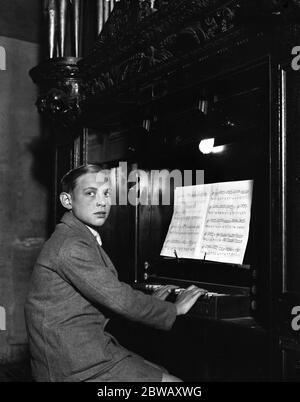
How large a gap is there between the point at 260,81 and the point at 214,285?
1.18 metres

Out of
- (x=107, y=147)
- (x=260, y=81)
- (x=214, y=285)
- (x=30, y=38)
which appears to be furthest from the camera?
(x=30, y=38)

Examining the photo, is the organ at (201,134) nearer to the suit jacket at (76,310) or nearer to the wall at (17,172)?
the suit jacket at (76,310)

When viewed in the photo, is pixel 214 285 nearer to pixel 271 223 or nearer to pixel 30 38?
pixel 271 223

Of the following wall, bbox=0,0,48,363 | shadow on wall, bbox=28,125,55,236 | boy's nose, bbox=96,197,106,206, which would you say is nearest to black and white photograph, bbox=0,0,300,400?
boy's nose, bbox=96,197,106,206

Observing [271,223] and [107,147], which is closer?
[271,223]

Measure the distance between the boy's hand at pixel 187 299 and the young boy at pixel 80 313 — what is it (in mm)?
44

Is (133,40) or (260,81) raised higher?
(133,40)

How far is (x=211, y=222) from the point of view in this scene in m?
3.11

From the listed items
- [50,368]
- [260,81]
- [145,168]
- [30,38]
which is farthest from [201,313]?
[30,38]

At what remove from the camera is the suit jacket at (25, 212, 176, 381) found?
2.25 m

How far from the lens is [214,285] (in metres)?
2.98

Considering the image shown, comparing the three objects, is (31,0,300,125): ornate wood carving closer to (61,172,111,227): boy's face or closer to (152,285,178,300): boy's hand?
(61,172,111,227): boy's face

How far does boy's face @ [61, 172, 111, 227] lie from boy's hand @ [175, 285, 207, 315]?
1.81 feet
